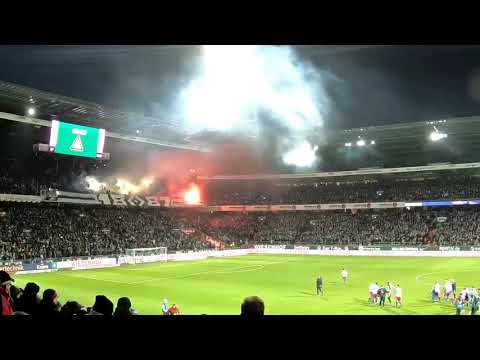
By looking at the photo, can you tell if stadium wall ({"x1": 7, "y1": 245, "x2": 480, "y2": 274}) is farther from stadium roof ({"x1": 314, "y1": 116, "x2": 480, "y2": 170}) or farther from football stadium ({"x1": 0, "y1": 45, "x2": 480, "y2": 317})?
stadium roof ({"x1": 314, "y1": 116, "x2": 480, "y2": 170})

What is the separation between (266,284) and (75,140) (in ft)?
81.2

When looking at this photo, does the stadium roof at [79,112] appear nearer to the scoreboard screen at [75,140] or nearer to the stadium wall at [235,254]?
the scoreboard screen at [75,140]

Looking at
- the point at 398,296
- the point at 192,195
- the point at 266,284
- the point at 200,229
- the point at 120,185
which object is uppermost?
the point at 192,195

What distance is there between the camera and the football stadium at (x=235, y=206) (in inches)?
1147

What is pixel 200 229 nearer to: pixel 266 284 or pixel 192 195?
pixel 192 195

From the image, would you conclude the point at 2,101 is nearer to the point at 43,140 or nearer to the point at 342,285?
the point at 43,140

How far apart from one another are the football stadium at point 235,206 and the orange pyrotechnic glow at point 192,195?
0.78ft

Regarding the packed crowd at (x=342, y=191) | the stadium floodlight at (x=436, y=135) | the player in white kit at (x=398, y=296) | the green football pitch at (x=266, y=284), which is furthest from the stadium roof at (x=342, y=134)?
the player in white kit at (x=398, y=296)

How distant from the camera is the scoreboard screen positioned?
4219 cm

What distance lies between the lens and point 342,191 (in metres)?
71.1

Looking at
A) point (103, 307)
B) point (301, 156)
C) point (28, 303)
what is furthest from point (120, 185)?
point (103, 307)
